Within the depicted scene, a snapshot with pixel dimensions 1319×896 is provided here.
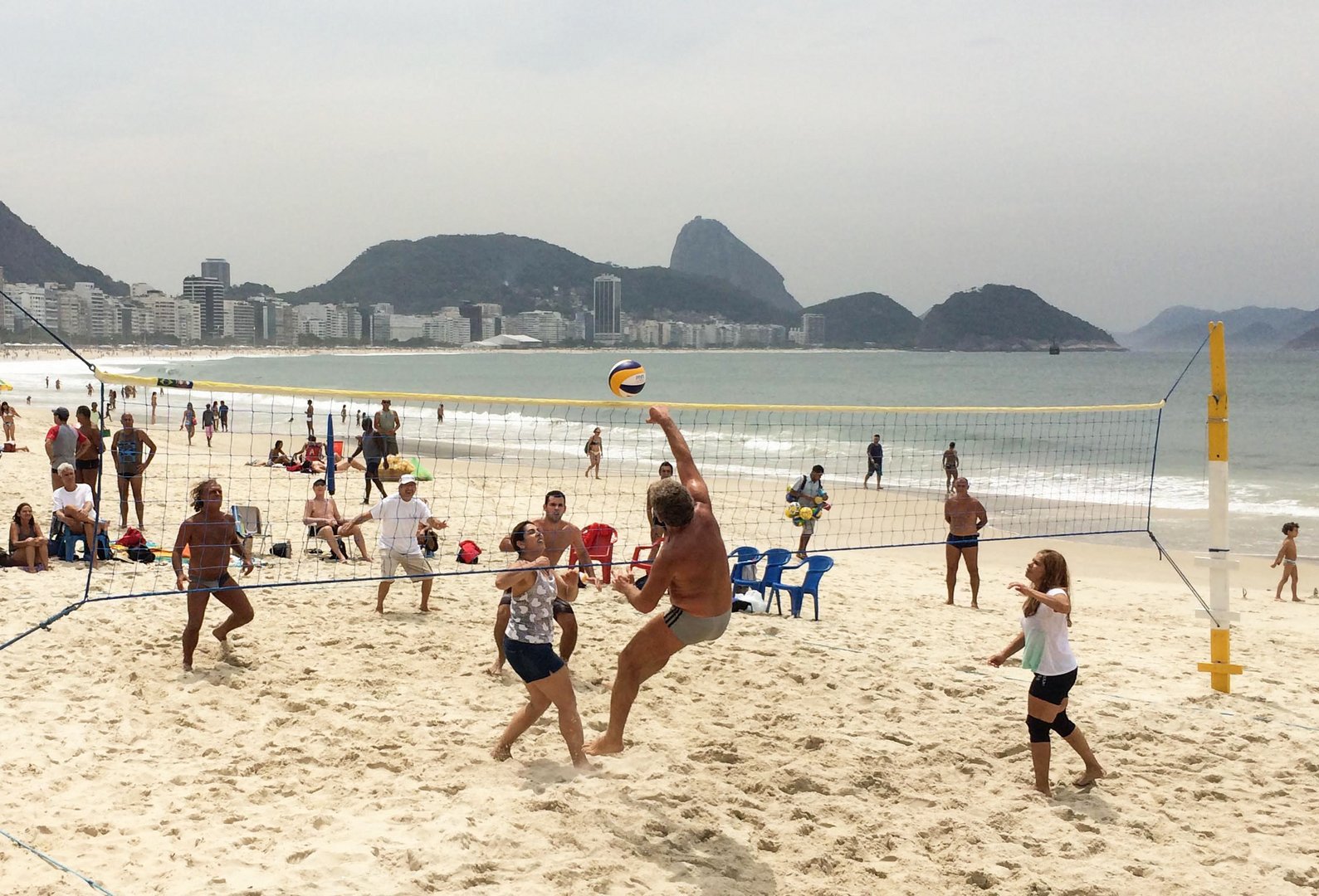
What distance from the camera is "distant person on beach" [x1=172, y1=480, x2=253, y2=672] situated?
6203 mm

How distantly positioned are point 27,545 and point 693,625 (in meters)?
6.96

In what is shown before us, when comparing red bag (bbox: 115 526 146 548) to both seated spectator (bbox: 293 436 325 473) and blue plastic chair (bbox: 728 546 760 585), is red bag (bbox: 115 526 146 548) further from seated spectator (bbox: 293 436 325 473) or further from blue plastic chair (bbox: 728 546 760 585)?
seated spectator (bbox: 293 436 325 473)

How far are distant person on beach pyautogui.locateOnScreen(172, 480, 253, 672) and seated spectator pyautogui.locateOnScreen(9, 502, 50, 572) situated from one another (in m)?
3.18

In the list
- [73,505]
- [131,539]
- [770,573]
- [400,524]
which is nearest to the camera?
[400,524]

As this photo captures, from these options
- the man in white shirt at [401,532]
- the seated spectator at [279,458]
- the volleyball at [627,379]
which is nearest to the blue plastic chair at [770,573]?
the man in white shirt at [401,532]

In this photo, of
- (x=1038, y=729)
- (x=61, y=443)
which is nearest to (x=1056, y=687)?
(x=1038, y=729)

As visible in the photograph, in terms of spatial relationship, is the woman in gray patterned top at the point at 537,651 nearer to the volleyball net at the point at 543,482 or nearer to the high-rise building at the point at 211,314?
the volleyball net at the point at 543,482

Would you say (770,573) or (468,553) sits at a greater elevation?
(770,573)

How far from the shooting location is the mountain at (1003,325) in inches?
7362

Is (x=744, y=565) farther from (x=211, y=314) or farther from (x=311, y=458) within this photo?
(x=211, y=314)

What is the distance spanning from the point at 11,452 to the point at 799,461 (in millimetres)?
16580

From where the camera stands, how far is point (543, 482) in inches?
761

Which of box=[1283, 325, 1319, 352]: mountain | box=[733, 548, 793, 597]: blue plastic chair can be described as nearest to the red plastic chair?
box=[733, 548, 793, 597]: blue plastic chair

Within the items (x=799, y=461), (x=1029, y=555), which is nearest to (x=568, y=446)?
(x=799, y=461)
